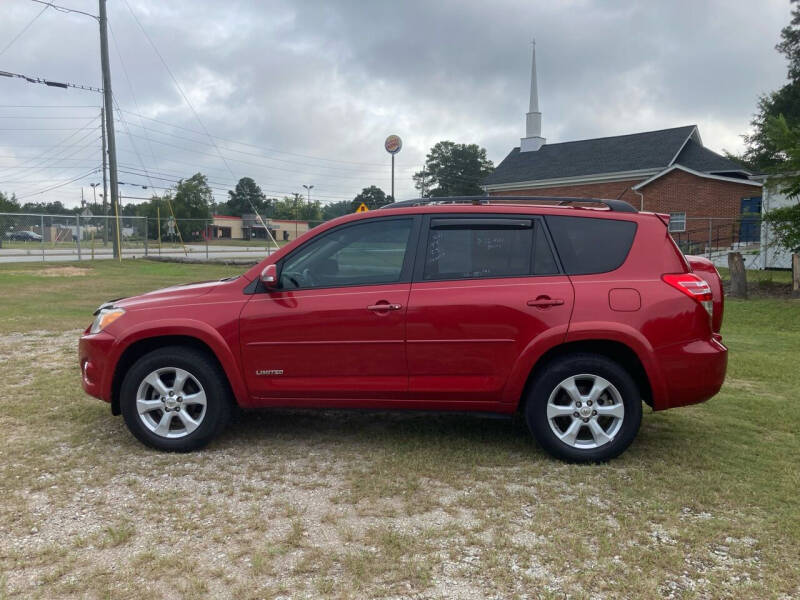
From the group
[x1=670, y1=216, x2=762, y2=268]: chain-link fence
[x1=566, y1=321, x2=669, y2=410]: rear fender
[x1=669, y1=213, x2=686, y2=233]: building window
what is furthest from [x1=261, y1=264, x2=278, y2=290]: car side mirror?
[x1=669, y1=213, x2=686, y2=233]: building window

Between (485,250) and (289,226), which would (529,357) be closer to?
(485,250)

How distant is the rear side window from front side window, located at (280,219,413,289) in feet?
3.50

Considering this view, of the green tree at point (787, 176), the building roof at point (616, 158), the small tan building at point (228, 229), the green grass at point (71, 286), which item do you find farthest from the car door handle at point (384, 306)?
the small tan building at point (228, 229)

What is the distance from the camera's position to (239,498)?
376 cm

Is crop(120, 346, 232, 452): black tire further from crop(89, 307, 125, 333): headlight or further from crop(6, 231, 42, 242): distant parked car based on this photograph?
crop(6, 231, 42, 242): distant parked car

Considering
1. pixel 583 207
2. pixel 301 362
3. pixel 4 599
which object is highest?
pixel 583 207

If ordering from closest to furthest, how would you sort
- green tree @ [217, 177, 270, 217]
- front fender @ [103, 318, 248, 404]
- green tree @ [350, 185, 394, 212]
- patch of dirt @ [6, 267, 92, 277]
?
front fender @ [103, 318, 248, 404]
patch of dirt @ [6, 267, 92, 277]
green tree @ [350, 185, 394, 212]
green tree @ [217, 177, 270, 217]

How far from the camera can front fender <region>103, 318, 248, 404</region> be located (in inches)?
172

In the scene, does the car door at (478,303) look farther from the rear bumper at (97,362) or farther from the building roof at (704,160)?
the building roof at (704,160)

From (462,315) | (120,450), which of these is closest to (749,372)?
(462,315)

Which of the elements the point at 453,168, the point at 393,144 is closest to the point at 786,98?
the point at 393,144

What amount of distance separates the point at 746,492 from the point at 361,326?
2595 mm

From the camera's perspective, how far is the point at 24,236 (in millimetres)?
26906

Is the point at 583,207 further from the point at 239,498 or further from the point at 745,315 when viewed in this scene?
the point at 745,315
